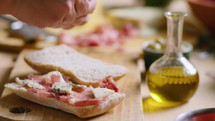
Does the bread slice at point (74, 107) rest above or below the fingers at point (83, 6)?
below

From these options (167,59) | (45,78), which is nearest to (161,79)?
(167,59)

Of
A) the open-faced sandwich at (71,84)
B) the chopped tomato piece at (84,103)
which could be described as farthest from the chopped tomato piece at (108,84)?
the chopped tomato piece at (84,103)

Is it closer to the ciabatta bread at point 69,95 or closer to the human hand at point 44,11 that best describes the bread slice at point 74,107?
the ciabatta bread at point 69,95

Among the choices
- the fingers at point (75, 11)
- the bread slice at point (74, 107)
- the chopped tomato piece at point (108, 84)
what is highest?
the fingers at point (75, 11)

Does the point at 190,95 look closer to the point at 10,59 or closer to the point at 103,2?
the point at 10,59

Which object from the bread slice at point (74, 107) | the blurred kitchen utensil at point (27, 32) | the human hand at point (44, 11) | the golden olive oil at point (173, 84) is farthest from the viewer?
the blurred kitchen utensil at point (27, 32)

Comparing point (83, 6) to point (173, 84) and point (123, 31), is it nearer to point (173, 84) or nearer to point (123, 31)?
point (173, 84)

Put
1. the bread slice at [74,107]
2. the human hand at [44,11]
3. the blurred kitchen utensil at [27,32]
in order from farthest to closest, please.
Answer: the blurred kitchen utensil at [27,32] < the human hand at [44,11] < the bread slice at [74,107]

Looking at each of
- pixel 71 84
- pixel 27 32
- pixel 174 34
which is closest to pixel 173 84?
pixel 174 34
